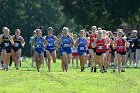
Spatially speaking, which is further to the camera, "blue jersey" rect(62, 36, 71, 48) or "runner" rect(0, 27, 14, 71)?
"runner" rect(0, 27, 14, 71)

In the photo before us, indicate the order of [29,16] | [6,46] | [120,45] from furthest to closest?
[29,16]
[120,45]
[6,46]

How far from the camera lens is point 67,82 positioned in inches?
802

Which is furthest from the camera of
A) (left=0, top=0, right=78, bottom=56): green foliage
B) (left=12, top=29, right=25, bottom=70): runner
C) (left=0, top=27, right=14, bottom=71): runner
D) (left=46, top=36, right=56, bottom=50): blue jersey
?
(left=0, top=0, right=78, bottom=56): green foliage

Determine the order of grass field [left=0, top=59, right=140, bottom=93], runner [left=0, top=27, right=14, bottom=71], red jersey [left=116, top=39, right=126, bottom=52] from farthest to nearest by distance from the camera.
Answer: red jersey [left=116, top=39, right=126, bottom=52], runner [left=0, top=27, right=14, bottom=71], grass field [left=0, top=59, right=140, bottom=93]

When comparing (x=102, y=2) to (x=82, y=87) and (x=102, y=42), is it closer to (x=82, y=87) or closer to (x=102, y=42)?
(x=102, y=42)

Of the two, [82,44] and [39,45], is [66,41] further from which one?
[82,44]

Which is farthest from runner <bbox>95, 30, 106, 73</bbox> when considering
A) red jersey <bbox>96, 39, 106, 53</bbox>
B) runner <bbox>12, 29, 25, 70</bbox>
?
runner <bbox>12, 29, 25, 70</bbox>

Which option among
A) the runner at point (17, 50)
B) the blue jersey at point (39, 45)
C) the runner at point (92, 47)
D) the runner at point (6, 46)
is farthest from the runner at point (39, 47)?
the runner at point (92, 47)

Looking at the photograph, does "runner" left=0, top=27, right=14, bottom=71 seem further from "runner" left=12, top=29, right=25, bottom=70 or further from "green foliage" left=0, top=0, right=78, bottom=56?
"green foliage" left=0, top=0, right=78, bottom=56

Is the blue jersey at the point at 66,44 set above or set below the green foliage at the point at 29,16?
below

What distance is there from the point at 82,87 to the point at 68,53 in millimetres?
8392

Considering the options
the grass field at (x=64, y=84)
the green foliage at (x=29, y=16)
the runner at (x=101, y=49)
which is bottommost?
the grass field at (x=64, y=84)

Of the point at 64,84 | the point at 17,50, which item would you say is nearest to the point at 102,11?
the point at 17,50

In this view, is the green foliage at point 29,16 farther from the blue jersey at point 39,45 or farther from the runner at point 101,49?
the runner at point 101,49
